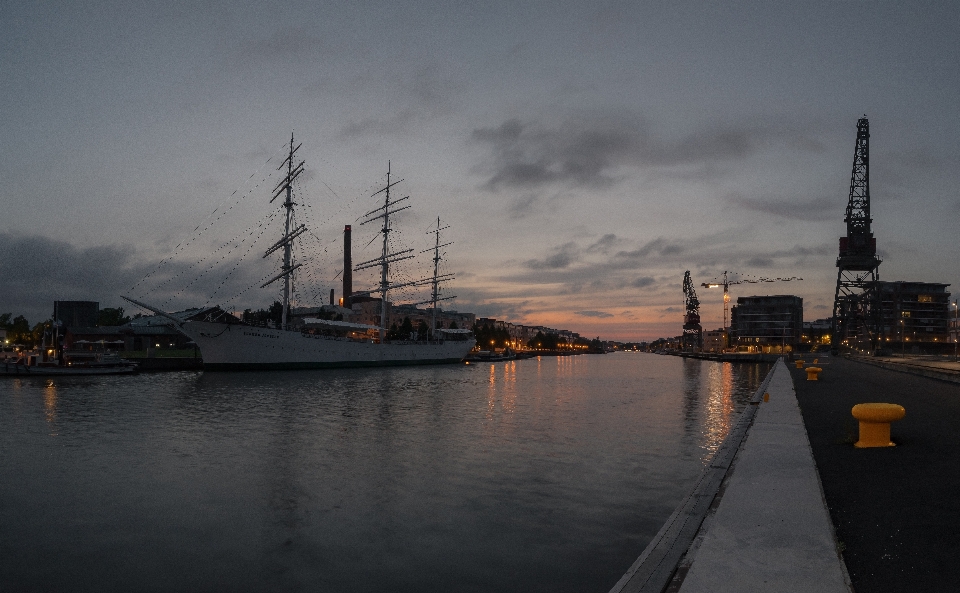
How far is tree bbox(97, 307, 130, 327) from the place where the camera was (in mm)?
170000

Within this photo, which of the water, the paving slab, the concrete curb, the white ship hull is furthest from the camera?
the white ship hull

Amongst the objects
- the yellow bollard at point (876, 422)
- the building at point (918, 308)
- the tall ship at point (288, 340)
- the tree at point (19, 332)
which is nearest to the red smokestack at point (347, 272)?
the tall ship at point (288, 340)

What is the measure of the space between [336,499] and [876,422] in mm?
11122

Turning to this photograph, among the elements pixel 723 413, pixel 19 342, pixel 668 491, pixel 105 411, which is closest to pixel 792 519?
pixel 668 491

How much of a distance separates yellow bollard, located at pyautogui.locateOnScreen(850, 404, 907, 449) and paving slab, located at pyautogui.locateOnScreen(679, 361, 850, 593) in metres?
1.80

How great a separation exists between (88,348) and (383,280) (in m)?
61.6

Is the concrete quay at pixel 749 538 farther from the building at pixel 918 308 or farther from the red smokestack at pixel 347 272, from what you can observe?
the building at pixel 918 308

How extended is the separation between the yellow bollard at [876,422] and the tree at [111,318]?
617 feet

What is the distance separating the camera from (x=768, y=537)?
6.78 m

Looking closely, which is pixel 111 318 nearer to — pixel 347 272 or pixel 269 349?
pixel 347 272

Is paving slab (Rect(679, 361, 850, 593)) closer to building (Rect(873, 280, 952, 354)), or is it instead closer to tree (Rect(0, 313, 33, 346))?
tree (Rect(0, 313, 33, 346))

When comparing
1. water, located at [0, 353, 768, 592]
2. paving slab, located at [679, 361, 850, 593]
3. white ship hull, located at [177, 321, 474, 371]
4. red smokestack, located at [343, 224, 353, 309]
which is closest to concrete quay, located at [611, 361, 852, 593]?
paving slab, located at [679, 361, 850, 593]

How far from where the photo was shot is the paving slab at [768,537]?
556 cm

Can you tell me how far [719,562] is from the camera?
6105mm
